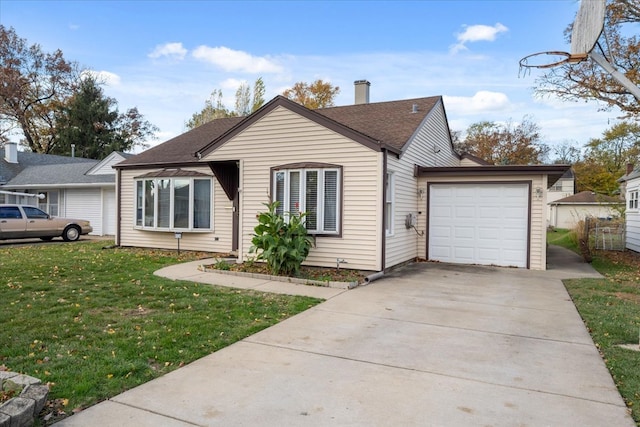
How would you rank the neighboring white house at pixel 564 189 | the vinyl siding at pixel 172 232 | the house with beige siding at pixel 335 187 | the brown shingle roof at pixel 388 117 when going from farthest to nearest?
the neighboring white house at pixel 564 189, the vinyl siding at pixel 172 232, the brown shingle roof at pixel 388 117, the house with beige siding at pixel 335 187

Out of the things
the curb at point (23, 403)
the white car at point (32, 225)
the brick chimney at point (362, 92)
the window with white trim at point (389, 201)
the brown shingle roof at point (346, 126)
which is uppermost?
the brick chimney at point (362, 92)

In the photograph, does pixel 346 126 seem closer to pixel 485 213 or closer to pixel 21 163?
pixel 485 213

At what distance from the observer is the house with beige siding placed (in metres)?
9.32

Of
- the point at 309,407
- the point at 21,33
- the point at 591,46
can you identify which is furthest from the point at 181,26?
the point at 21,33

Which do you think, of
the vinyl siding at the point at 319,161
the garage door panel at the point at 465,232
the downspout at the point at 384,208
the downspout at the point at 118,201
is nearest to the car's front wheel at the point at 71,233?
the downspout at the point at 118,201

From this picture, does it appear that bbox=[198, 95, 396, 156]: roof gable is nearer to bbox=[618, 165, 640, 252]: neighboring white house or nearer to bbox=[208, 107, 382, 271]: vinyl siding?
bbox=[208, 107, 382, 271]: vinyl siding

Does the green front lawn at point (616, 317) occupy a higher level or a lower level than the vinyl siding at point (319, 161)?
lower

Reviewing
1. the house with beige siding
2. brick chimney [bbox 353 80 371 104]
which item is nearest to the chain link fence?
the house with beige siding

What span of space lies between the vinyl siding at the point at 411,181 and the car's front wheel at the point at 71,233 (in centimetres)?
1276

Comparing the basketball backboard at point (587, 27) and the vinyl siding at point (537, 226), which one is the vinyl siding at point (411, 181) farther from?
the basketball backboard at point (587, 27)

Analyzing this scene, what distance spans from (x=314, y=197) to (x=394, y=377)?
241 inches

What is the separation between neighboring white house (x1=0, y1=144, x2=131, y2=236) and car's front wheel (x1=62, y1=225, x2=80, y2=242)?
7.88 ft

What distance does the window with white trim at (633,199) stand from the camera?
15.8 m

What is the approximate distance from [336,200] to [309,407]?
6.47 meters
